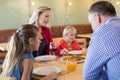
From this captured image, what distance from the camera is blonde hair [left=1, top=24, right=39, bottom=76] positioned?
186cm

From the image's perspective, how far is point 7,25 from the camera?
5449 millimetres

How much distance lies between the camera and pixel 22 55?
74.0 inches

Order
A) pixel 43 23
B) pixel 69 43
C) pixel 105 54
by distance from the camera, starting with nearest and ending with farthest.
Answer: pixel 105 54 → pixel 43 23 → pixel 69 43

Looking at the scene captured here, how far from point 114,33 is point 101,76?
299mm

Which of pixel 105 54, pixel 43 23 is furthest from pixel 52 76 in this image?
pixel 43 23

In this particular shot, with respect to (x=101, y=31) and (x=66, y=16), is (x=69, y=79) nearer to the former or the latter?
(x=101, y=31)

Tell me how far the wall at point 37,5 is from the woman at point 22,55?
11.7 ft

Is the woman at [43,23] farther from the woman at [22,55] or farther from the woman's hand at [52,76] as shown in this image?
the woman's hand at [52,76]

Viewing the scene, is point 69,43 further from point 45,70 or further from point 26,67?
point 26,67

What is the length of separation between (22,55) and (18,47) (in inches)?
3.8

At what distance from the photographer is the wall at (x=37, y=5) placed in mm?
5391

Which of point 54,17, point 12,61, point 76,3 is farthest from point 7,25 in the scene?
point 12,61

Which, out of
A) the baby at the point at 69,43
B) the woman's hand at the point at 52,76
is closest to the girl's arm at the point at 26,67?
the woman's hand at the point at 52,76

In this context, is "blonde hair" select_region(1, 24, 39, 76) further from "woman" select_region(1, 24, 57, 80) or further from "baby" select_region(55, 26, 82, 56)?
"baby" select_region(55, 26, 82, 56)
